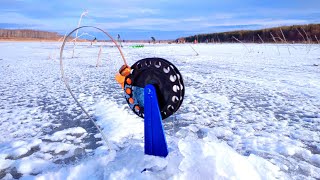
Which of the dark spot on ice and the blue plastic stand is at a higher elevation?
the blue plastic stand

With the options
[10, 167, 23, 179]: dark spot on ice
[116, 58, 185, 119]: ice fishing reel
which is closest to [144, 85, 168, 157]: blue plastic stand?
[116, 58, 185, 119]: ice fishing reel

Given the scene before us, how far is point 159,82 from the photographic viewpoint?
1.27m

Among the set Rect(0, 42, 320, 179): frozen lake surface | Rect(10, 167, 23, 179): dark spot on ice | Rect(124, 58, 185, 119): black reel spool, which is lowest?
Rect(10, 167, 23, 179): dark spot on ice

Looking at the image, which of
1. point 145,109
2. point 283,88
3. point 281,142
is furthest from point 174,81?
point 283,88

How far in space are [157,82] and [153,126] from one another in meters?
0.19

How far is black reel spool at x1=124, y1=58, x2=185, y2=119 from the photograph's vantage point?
1236 millimetres

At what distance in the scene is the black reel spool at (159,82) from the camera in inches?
48.7

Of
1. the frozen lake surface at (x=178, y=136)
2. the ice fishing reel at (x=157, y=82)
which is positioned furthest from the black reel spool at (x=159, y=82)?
the frozen lake surface at (x=178, y=136)

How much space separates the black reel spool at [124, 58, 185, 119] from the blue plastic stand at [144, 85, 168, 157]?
43 millimetres

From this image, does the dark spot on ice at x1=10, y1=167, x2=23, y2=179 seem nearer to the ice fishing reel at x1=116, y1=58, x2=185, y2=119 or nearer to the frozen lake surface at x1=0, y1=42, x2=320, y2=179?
the frozen lake surface at x1=0, y1=42, x2=320, y2=179

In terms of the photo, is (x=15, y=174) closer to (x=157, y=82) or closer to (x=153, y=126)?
(x=153, y=126)

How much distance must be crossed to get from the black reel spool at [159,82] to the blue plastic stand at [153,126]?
0.14ft

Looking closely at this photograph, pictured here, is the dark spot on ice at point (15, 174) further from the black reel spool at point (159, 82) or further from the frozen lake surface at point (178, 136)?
the black reel spool at point (159, 82)

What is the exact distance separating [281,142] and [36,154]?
1.34m
